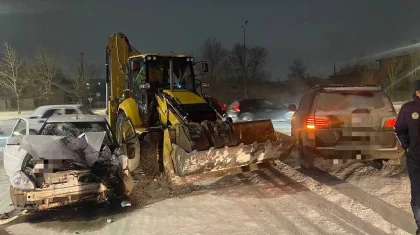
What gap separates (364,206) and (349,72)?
67.1 meters

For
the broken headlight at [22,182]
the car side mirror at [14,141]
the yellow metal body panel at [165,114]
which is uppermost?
the yellow metal body panel at [165,114]

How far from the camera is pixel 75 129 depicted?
7.96 meters

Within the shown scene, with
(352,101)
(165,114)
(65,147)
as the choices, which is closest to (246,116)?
(165,114)

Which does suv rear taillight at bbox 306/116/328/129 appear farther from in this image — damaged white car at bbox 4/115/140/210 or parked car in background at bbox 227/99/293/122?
parked car in background at bbox 227/99/293/122

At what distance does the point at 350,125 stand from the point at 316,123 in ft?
2.04

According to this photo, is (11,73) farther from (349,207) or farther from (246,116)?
(349,207)

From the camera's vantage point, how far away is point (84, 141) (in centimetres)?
693

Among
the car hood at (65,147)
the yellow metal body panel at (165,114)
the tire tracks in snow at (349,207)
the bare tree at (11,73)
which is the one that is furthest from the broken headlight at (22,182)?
the bare tree at (11,73)

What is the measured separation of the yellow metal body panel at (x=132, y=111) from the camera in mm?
9391

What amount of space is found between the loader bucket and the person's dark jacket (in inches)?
120

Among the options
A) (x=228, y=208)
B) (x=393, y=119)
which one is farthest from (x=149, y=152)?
(x=393, y=119)

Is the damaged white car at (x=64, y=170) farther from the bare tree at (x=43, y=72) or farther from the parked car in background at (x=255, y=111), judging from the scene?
the bare tree at (x=43, y=72)

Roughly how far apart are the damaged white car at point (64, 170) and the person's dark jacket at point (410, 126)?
420cm

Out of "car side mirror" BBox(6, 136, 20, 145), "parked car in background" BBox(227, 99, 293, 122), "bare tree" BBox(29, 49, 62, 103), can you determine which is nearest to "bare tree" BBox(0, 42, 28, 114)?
"bare tree" BBox(29, 49, 62, 103)
